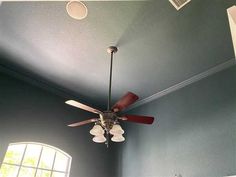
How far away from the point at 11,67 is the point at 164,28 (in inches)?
93.4

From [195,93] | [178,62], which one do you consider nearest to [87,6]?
[178,62]

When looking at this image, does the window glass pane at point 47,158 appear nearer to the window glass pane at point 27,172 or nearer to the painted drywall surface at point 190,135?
the window glass pane at point 27,172

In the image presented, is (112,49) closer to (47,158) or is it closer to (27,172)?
(47,158)

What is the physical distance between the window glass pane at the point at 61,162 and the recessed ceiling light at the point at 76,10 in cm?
229

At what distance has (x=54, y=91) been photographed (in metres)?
3.67

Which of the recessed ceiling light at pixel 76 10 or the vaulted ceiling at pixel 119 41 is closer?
the recessed ceiling light at pixel 76 10

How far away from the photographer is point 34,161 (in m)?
3.19

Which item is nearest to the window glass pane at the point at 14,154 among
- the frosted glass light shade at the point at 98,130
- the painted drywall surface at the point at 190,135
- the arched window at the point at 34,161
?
the arched window at the point at 34,161

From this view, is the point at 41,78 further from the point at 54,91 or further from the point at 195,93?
the point at 195,93

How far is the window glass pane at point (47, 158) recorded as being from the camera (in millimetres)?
3254

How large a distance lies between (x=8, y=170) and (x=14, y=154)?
9.1 inches

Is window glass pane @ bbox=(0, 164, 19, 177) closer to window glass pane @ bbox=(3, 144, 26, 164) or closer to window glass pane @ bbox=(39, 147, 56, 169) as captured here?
window glass pane @ bbox=(3, 144, 26, 164)

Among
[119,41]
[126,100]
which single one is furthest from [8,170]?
[119,41]

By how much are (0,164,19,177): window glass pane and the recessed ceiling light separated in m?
2.26
